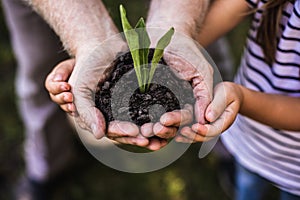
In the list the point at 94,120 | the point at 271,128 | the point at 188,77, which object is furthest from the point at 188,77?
the point at 271,128

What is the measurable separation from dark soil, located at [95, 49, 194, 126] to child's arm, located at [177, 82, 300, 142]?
6 cm

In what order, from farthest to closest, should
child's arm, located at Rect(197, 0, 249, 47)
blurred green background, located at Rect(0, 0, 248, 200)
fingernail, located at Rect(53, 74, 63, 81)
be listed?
blurred green background, located at Rect(0, 0, 248, 200), child's arm, located at Rect(197, 0, 249, 47), fingernail, located at Rect(53, 74, 63, 81)

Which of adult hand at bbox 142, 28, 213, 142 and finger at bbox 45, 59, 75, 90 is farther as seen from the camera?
finger at bbox 45, 59, 75, 90

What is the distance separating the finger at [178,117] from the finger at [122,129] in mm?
61

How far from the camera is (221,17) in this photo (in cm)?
126

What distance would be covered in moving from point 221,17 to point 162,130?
0.42 metres

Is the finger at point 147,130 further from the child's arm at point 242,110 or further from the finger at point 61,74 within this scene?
the finger at point 61,74

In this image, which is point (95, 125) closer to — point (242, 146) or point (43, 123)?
point (242, 146)

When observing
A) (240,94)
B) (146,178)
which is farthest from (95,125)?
(146,178)

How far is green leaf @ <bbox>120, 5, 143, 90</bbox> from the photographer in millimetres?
1007

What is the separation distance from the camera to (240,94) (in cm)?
108

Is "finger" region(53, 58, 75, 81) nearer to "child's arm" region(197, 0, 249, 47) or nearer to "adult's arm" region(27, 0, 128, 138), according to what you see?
"adult's arm" region(27, 0, 128, 138)

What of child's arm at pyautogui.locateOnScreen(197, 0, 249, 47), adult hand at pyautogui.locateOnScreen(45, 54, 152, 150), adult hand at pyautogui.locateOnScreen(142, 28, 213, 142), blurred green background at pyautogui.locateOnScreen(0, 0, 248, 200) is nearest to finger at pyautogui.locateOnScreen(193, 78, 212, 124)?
adult hand at pyautogui.locateOnScreen(142, 28, 213, 142)

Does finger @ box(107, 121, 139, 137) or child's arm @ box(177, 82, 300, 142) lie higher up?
finger @ box(107, 121, 139, 137)
